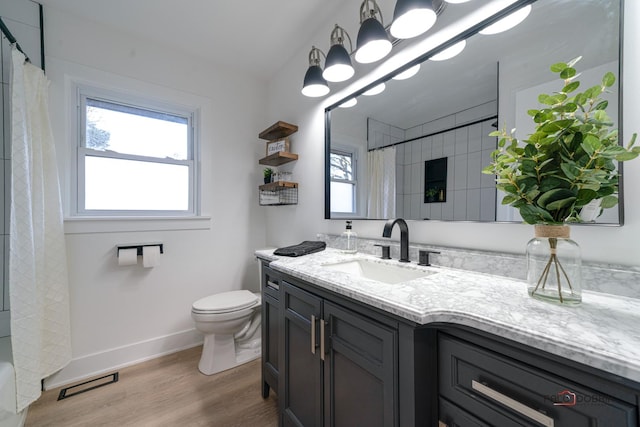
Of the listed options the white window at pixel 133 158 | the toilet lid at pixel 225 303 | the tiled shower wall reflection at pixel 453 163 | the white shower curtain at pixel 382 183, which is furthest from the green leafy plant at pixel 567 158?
the white window at pixel 133 158

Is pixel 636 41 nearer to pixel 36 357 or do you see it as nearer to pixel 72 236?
pixel 36 357

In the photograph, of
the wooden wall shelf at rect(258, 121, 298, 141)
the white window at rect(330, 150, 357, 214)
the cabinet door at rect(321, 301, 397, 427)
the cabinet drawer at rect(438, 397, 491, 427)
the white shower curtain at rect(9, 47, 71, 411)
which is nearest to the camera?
the cabinet drawer at rect(438, 397, 491, 427)

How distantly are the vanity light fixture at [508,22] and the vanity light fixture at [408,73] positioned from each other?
1.07 ft

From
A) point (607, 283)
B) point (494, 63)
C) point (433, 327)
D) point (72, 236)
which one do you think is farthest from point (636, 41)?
point (72, 236)

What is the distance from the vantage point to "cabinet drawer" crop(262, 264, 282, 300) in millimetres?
1397

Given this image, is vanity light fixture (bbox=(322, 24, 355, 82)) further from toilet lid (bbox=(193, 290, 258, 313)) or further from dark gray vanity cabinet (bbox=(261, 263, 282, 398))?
toilet lid (bbox=(193, 290, 258, 313))

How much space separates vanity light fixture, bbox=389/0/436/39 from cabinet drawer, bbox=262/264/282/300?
1310 mm

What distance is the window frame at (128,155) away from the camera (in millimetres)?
1872

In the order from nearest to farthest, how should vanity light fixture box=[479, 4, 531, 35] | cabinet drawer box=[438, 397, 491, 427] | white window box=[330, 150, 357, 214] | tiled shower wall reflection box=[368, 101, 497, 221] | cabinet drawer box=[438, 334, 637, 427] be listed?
cabinet drawer box=[438, 334, 637, 427] < cabinet drawer box=[438, 397, 491, 427] < vanity light fixture box=[479, 4, 531, 35] < tiled shower wall reflection box=[368, 101, 497, 221] < white window box=[330, 150, 357, 214]

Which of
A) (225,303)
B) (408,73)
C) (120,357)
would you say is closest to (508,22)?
(408,73)

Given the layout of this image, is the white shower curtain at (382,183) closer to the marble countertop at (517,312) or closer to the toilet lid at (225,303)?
the marble countertop at (517,312)

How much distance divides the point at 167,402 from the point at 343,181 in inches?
71.3

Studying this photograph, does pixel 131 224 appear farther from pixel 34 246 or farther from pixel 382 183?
pixel 382 183

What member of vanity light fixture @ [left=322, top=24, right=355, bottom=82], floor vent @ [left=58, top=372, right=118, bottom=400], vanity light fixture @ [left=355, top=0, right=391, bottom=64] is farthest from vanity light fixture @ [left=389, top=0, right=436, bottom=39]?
floor vent @ [left=58, top=372, right=118, bottom=400]
